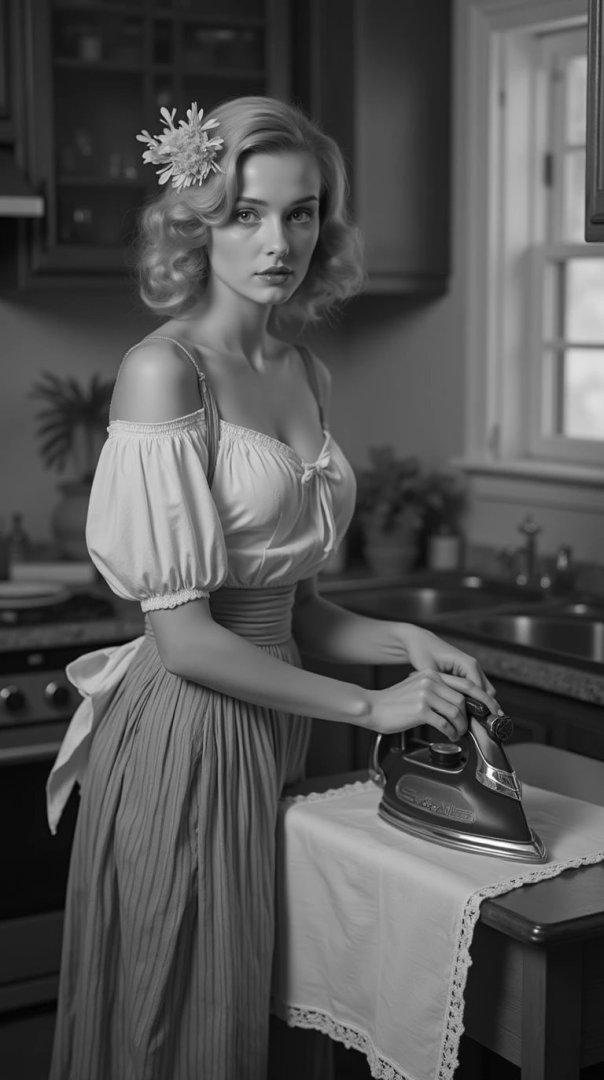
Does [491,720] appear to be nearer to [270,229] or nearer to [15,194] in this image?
[270,229]

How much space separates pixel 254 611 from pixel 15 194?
1.80 m

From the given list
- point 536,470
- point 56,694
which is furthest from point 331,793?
point 536,470

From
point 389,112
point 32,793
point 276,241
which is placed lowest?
point 32,793

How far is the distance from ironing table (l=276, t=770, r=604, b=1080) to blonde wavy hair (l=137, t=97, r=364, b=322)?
0.90 metres

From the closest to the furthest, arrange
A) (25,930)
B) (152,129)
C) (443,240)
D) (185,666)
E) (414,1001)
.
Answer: (414,1001), (185,666), (25,930), (152,129), (443,240)

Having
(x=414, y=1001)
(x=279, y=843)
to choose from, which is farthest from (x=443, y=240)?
(x=414, y=1001)

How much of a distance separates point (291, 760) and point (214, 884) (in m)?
0.24

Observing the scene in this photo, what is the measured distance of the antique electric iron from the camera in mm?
1590

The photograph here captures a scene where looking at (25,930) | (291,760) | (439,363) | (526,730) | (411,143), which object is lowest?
(25,930)

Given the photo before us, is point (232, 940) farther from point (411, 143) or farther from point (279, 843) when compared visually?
point (411, 143)

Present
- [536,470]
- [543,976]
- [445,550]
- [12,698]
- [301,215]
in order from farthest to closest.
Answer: [445,550]
[536,470]
[12,698]
[301,215]
[543,976]

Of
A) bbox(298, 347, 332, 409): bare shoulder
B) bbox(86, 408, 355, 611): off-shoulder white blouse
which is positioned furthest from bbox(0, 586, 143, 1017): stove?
bbox(86, 408, 355, 611): off-shoulder white blouse

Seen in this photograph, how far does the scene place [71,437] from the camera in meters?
3.86

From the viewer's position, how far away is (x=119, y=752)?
6.13 ft
